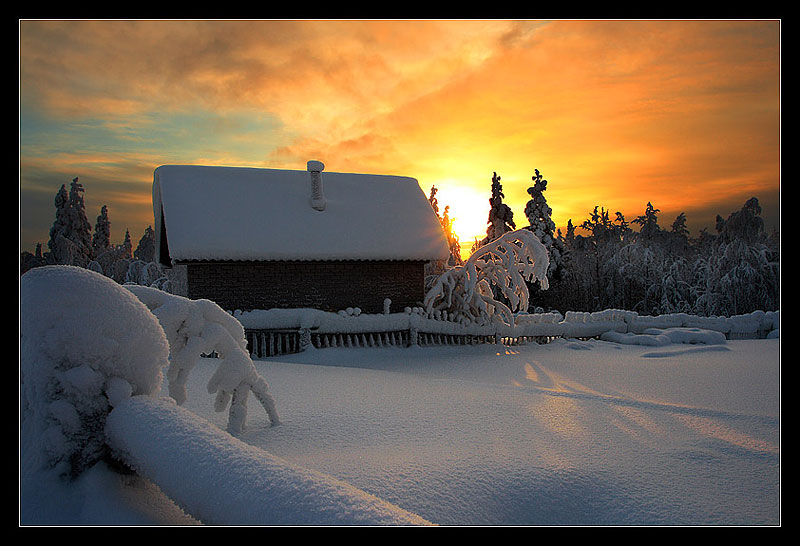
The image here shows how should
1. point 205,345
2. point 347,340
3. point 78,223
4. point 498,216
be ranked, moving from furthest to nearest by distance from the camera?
point 498,216
point 78,223
point 347,340
point 205,345

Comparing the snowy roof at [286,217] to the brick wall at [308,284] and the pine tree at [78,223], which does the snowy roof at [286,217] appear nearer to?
the brick wall at [308,284]

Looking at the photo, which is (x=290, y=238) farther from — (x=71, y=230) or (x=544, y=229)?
(x=71, y=230)

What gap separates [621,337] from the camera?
595 inches

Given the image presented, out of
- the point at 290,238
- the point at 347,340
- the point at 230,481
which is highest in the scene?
the point at 290,238

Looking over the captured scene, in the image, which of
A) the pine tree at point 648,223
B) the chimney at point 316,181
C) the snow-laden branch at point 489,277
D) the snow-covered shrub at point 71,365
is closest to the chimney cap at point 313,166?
the chimney at point 316,181

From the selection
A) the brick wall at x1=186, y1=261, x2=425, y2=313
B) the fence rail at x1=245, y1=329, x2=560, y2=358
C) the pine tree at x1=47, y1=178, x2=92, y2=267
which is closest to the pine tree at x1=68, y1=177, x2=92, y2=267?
the pine tree at x1=47, y1=178, x2=92, y2=267

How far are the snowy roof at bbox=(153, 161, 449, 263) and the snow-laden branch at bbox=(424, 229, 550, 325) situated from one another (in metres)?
1.56

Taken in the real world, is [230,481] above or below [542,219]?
below

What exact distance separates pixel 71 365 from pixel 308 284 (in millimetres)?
12170

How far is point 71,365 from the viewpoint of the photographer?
2193 millimetres

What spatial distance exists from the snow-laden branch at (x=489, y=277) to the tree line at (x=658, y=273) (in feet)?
49.1

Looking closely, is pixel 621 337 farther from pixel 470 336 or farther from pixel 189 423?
pixel 189 423

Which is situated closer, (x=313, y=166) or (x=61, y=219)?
(x=313, y=166)

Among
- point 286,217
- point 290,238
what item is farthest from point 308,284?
point 286,217
